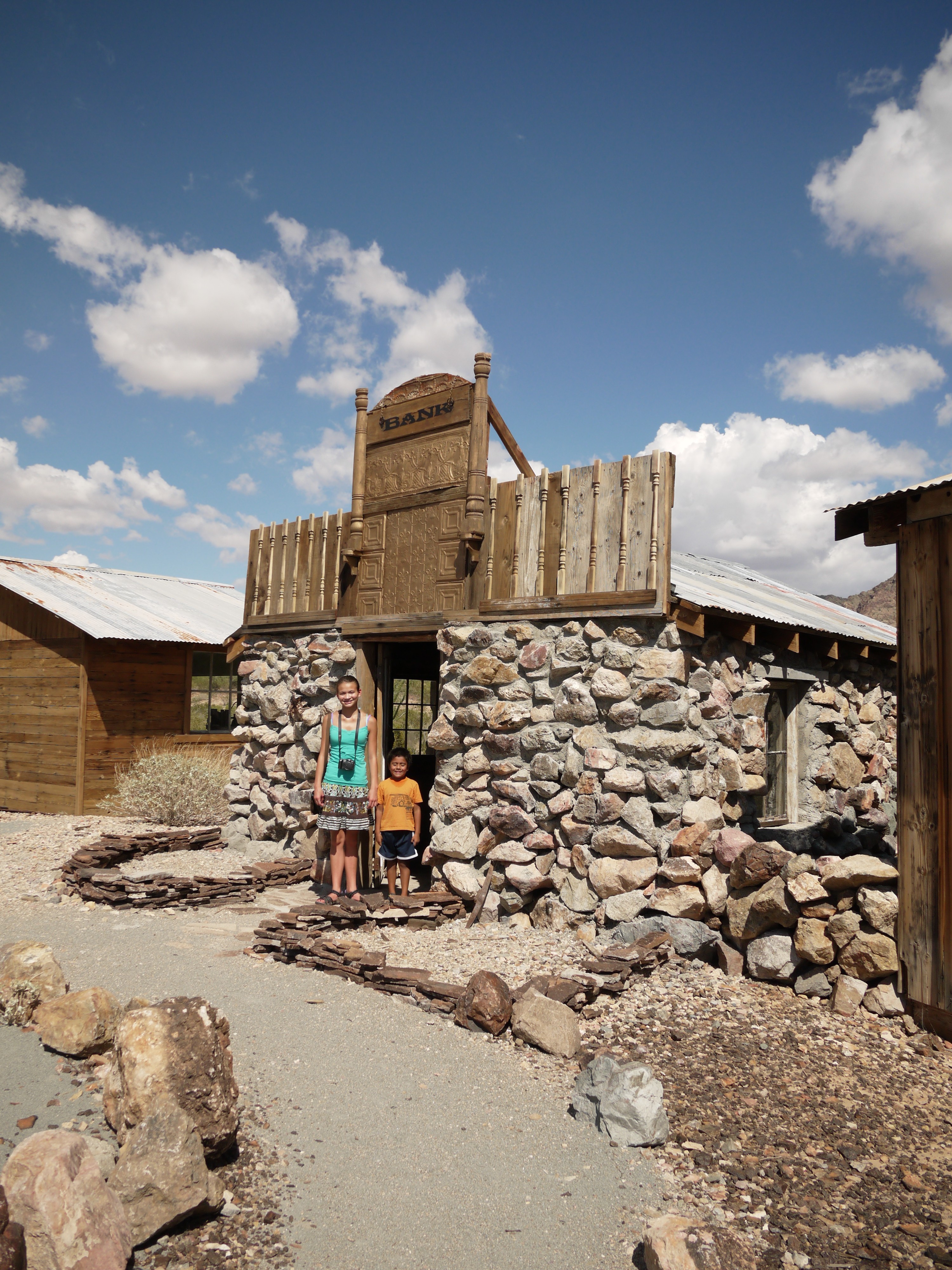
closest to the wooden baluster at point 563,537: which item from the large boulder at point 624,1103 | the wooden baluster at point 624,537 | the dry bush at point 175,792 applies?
the wooden baluster at point 624,537

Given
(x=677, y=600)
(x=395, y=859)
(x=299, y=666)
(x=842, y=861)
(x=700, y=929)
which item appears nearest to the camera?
(x=842, y=861)

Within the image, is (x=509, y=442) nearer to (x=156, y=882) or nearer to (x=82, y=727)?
(x=156, y=882)

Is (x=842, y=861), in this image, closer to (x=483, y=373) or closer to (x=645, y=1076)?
(x=645, y=1076)

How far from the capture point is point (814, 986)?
4.96 metres

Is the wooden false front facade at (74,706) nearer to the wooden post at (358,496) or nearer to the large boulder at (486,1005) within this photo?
the wooden post at (358,496)

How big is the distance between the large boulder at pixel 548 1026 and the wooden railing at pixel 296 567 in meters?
4.95

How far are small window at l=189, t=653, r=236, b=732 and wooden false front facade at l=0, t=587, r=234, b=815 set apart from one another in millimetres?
288

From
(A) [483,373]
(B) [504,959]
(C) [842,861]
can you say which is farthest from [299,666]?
(C) [842,861]

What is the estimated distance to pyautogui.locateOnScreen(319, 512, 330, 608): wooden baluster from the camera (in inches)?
342

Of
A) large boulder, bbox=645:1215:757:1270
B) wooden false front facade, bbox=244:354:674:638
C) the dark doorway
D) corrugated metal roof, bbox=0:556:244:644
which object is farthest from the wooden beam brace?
corrugated metal roof, bbox=0:556:244:644

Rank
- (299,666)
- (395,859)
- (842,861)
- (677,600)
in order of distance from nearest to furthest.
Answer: (842,861)
(677,600)
(395,859)
(299,666)

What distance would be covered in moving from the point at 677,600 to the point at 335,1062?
3712 millimetres

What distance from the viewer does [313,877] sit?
26.3 ft

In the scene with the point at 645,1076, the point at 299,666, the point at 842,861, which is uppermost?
the point at 299,666
